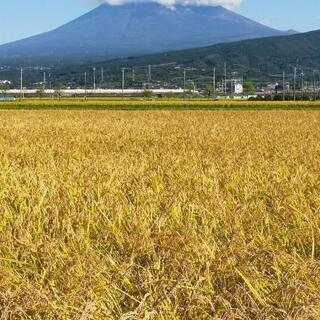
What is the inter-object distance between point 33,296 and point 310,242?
2116mm

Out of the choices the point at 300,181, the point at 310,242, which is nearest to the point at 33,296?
the point at 310,242

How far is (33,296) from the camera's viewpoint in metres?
2.93

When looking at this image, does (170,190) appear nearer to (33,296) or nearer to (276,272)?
(276,272)

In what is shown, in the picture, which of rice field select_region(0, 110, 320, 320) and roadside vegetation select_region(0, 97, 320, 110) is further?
roadside vegetation select_region(0, 97, 320, 110)

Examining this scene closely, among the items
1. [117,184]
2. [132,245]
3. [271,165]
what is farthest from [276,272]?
[271,165]

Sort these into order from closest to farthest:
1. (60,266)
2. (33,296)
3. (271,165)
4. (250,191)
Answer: (33,296), (60,266), (250,191), (271,165)

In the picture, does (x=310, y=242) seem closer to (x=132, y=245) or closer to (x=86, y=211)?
(x=132, y=245)

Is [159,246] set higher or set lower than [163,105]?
higher

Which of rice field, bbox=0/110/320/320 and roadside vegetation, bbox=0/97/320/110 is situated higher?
rice field, bbox=0/110/320/320

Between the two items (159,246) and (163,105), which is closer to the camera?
(159,246)

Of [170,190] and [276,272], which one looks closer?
[276,272]

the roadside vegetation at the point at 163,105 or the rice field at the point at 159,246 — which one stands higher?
the rice field at the point at 159,246

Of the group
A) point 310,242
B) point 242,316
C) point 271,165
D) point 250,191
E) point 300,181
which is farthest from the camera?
point 271,165

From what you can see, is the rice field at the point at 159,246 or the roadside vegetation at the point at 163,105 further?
the roadside vegetation at the point at 163,105
